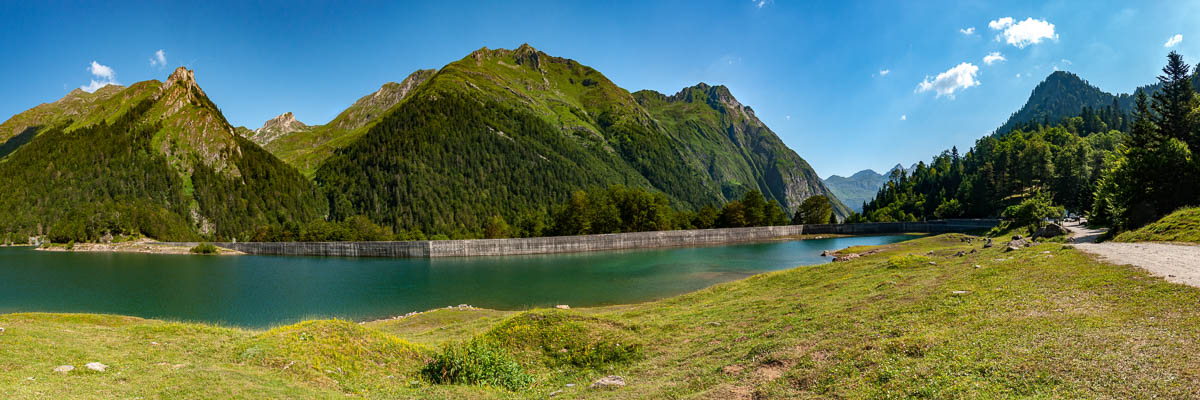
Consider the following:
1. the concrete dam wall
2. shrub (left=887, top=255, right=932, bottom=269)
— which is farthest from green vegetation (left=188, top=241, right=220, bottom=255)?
shrub (left=887, top=255, right=932, bottom=269)

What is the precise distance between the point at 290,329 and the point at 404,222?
190m

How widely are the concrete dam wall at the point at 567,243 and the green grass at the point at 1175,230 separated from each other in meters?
86.5

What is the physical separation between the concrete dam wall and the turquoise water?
23.1 meters

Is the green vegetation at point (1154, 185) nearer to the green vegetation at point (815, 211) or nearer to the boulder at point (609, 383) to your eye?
the boulder at point (609, 383)

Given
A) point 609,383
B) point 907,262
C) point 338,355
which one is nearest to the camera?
point 609,383

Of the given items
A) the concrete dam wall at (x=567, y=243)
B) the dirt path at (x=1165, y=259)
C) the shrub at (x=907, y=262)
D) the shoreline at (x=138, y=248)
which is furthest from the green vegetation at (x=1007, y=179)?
the shoreline at (x=138, y=248)

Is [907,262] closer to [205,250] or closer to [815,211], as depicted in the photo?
[815,211]

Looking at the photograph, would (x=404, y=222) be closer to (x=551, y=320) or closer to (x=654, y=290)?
(x=654, y=290)

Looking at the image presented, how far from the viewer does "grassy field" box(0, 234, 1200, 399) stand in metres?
8.16

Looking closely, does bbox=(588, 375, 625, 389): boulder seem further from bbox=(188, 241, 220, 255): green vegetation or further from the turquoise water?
bbox=(188, 241, 220, 255): green vegetation

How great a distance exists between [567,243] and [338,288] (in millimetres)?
58644

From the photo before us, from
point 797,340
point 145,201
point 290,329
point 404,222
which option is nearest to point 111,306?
point 290,329

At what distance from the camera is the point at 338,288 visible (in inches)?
2158

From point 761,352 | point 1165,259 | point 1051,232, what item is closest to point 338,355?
point 761,352
